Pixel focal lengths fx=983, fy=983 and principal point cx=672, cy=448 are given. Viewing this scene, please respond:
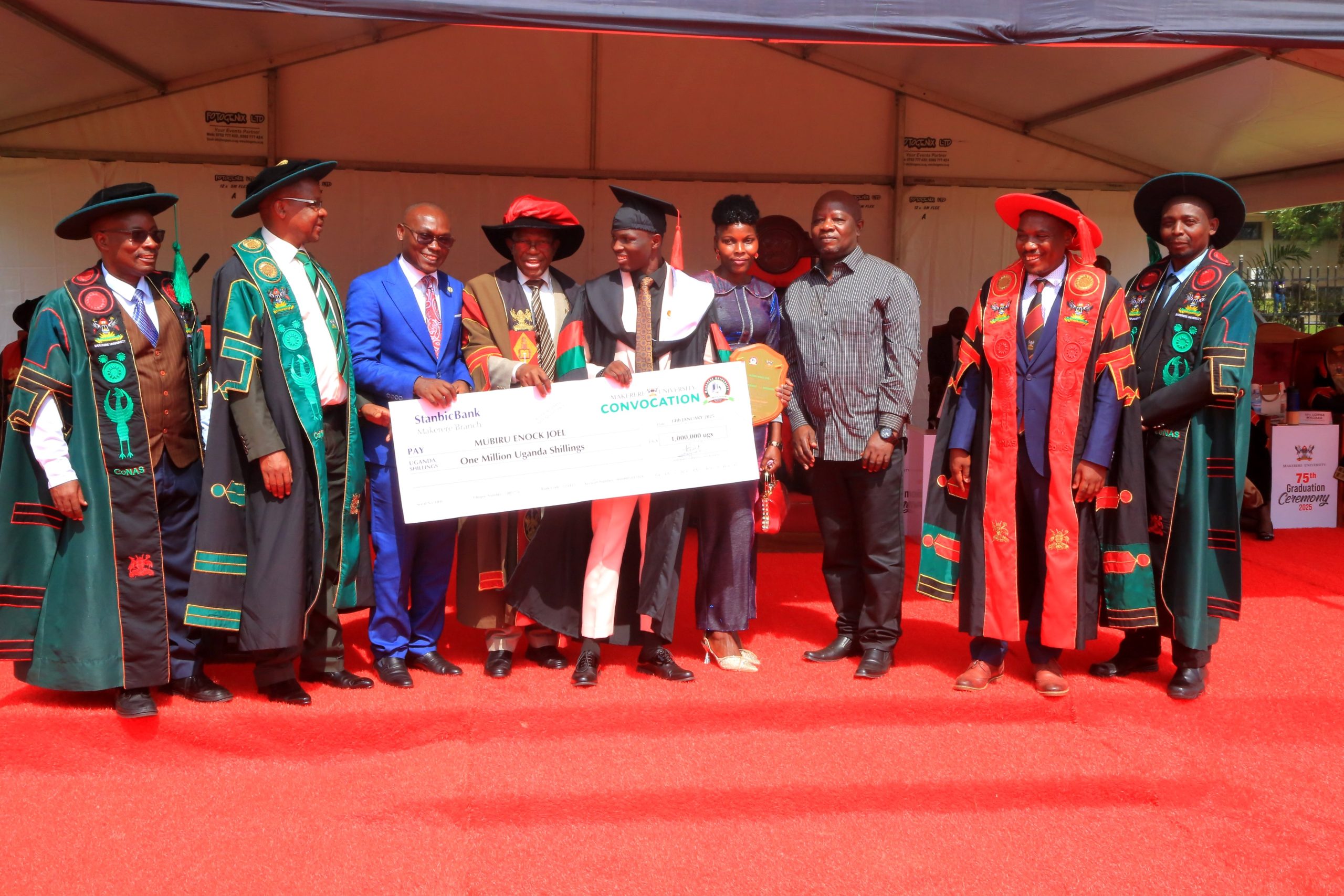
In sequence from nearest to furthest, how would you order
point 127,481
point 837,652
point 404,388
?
point 127,481 → point 404,388 → point 837,652

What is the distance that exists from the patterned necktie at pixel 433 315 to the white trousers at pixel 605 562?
3.12ft

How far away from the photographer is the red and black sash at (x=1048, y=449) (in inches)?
153

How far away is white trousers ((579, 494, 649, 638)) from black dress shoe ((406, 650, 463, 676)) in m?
0.57

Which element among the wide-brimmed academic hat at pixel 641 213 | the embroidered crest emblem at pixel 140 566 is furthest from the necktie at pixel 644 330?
the embroidered crest emblem at pixel 140 566

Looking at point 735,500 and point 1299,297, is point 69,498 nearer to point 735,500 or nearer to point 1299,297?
point 735,500

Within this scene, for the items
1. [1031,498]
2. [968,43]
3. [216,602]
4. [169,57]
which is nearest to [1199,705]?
[1031,498]

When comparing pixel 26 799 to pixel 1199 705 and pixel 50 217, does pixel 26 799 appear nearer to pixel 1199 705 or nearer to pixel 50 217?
pixel 1199 705

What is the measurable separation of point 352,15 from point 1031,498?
3.31 m

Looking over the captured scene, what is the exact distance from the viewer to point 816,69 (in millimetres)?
9336

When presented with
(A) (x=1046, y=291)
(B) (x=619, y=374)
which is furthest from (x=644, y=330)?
(A) (x=1046, y=291)

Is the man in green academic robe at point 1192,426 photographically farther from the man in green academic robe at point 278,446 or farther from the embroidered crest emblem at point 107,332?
the embroidered crest emblem at point 107,332

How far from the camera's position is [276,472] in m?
3.62

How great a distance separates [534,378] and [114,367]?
59.6 inches

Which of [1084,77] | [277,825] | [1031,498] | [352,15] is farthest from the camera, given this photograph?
[1084,77]
